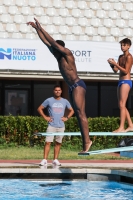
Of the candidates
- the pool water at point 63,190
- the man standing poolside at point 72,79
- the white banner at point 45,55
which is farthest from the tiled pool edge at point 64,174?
the white banner at point 45,55

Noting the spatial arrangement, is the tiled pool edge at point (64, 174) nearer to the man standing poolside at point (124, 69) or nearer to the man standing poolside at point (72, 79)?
the man standing poolside at point (124, 69)

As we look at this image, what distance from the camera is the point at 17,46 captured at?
78.5 ft

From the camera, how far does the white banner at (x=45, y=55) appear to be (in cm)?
2389

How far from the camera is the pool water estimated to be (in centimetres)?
1079

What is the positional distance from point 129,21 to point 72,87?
1793 cm

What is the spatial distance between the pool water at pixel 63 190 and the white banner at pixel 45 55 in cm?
1206

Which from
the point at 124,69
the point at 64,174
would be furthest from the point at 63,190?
the point at 124,69

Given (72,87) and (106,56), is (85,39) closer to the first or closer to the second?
(106,56)

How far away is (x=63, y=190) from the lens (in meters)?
11.6

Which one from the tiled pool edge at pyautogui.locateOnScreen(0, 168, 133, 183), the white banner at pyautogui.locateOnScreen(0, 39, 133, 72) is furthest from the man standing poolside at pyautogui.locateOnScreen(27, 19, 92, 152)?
the white banner at pyautogui.locateOnScreen(0, 39, 133, 72)

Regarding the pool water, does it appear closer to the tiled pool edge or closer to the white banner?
the tiled pool edge

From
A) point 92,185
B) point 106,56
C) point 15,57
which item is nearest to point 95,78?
point 106,56

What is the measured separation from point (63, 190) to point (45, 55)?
13170mm

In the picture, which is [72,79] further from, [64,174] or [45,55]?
[45,55]
